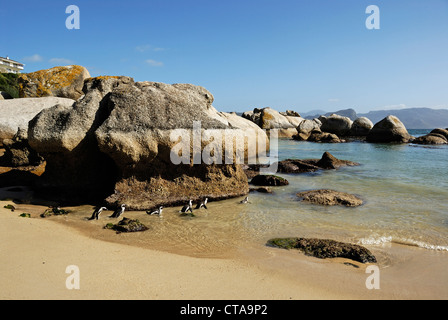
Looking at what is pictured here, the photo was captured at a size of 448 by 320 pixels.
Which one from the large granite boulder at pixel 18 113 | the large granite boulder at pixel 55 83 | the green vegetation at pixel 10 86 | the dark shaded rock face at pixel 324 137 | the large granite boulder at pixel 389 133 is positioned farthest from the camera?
the dark shaded rock face at pixel 324 137

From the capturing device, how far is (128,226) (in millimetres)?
6590

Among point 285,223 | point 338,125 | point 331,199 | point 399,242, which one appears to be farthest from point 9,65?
point 399,242

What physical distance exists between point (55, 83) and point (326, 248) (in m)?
18.0

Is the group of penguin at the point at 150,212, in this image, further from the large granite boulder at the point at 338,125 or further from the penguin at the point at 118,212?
the large granite boulder at the point at 338,125

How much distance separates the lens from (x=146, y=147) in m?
8.26

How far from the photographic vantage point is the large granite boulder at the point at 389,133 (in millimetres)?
36812

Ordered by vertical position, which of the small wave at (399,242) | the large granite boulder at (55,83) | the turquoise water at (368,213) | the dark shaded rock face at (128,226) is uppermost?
the large granite boulder at (55,83)

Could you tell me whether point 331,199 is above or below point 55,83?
below

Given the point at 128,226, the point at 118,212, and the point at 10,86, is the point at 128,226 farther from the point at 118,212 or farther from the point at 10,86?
the point at 10,86

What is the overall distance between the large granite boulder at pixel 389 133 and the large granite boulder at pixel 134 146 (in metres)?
33.6

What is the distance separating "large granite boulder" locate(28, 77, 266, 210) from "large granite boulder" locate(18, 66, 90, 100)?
9828 mm

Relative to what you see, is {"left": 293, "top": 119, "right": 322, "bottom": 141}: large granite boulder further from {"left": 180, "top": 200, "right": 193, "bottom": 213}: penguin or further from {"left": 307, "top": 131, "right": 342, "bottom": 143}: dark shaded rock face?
{"left": 180, "top": 200, "right": 193, "bottom": 213}: penguin

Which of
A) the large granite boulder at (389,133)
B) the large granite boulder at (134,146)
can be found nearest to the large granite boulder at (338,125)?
the large granite boulder at (389,133)

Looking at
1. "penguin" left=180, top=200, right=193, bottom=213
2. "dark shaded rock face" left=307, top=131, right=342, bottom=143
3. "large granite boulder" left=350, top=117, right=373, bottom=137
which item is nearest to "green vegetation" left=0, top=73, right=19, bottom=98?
"penguin" left=180, top=200, right=193, bottom=213
